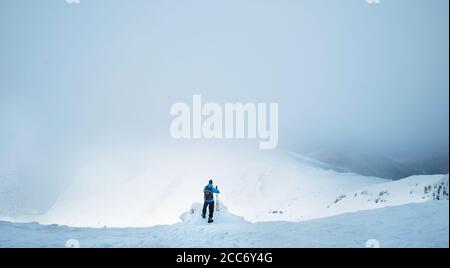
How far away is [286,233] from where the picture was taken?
33.8 ft

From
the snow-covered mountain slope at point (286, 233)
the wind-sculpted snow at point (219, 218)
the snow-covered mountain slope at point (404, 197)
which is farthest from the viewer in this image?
the wind-sculpted snow at point (219, 218)

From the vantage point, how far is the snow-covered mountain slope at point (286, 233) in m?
9.03

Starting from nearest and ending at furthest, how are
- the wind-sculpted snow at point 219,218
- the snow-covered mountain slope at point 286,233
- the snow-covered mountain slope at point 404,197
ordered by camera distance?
the snow-covered mountain slope at point 286,233 < the snow-covered mountain slope at point 404,197 < the wind-sculpted snow at point 219,218

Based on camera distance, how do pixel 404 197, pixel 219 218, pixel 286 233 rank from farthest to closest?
1. pixel 404 197
2. pixel 219 218
3. pixel 286 233

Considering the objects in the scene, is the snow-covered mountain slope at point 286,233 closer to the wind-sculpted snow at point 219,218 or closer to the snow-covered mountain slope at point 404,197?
the wind-sculpted snow at point 219,218

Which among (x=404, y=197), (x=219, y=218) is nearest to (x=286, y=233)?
(x=219, y=218)

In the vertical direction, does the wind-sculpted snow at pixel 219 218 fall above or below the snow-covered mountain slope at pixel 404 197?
below

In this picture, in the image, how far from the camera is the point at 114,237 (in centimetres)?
1024

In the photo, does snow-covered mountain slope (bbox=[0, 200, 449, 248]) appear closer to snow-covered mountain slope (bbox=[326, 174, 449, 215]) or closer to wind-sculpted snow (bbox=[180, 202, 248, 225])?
wind-sculpted snow (bbox=[180, 202, 248, 225])

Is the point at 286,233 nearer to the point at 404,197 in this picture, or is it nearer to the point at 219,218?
the point at 219,218

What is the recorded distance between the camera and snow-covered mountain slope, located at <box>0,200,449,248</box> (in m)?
9.03

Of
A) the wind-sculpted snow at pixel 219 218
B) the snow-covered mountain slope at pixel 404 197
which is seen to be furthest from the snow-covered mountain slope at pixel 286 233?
the snow-covered mountain slope at pixel 404 197

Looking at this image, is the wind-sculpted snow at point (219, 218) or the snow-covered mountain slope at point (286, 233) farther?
the wind-sculpted snow at point (219, 218)
